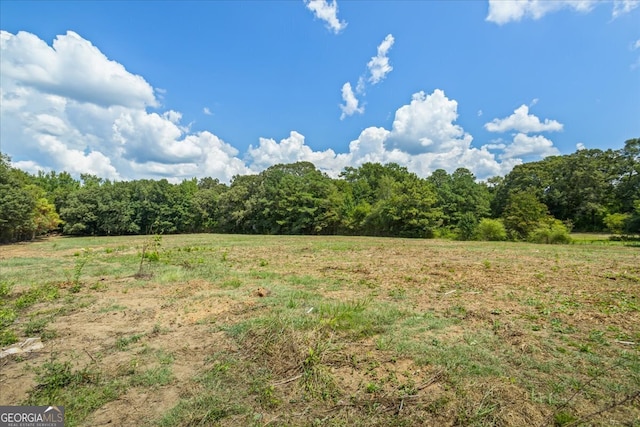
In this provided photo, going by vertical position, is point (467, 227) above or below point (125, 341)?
above

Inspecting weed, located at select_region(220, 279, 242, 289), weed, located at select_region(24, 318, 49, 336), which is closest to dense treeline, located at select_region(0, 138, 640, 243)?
weed, located at select_region(220, 279, 242, 289)

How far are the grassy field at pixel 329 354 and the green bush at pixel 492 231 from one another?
66.8ft

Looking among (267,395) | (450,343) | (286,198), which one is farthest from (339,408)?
(286,198)

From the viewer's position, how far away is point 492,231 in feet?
85.3

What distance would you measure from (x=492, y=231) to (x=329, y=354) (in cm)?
2713

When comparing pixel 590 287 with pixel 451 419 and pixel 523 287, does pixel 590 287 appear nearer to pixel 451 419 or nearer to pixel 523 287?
pixel 523 287

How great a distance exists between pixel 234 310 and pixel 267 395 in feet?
9.29

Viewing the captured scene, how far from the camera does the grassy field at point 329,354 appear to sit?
8.84 ft

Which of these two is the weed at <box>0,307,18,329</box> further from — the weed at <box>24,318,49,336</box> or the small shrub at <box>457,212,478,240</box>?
the small shrub at <box>457,212,478,240</box>

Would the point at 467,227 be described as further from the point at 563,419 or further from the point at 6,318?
the point at 6,318

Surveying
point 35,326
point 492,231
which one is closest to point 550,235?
point 492,231

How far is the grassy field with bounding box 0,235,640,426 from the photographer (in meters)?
2.69

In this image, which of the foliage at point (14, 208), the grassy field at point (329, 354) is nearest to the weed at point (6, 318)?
the grassy field at point (329, 354)

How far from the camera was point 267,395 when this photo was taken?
293 centimetres
